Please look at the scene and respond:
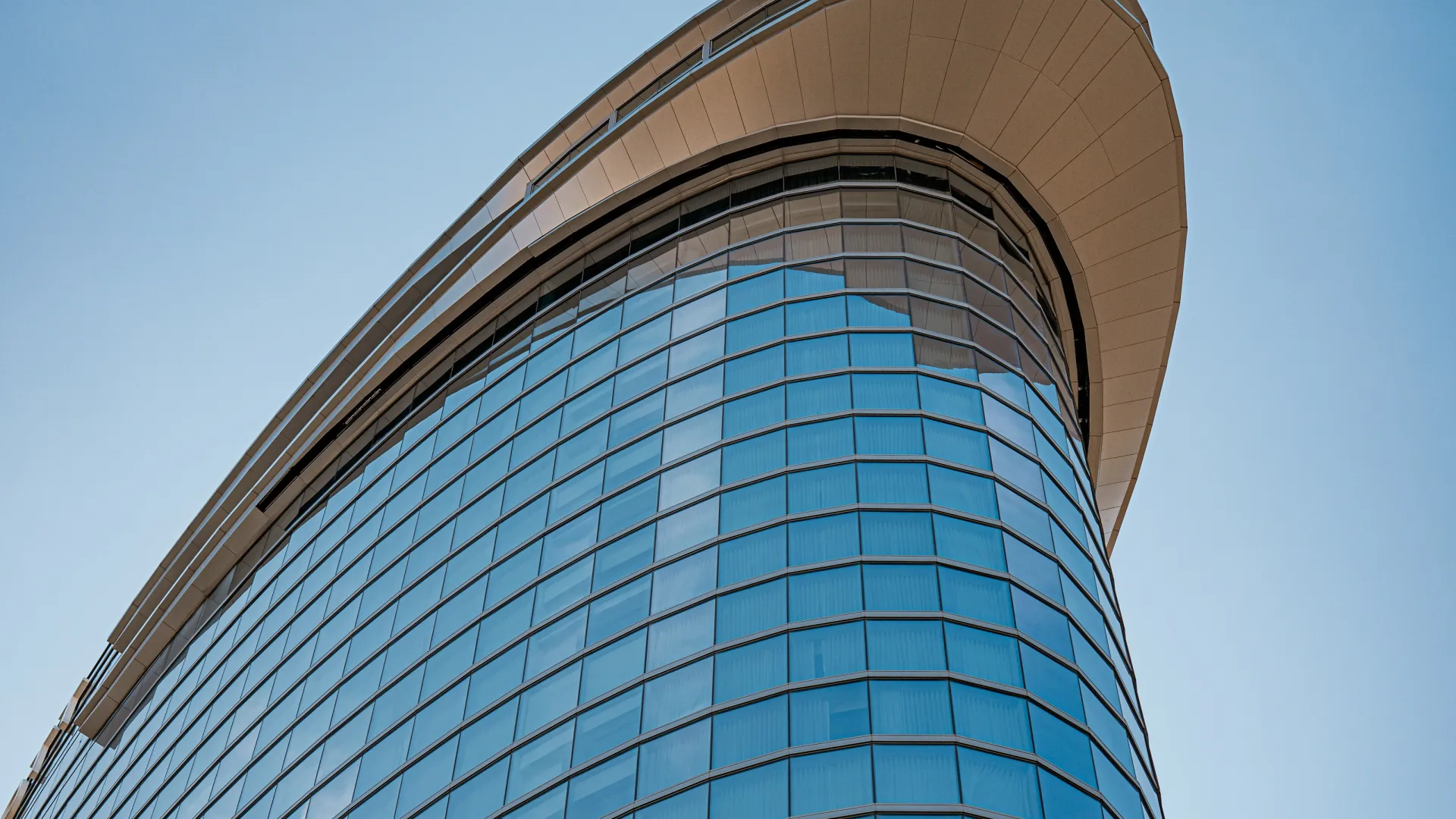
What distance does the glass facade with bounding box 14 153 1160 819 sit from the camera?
19.8m

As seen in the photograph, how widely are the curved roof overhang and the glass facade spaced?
1.22 metres

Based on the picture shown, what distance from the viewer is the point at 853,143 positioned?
104 feet

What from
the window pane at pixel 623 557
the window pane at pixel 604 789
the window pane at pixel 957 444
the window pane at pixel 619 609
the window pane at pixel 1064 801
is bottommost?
the window pane at pixel 1064 801

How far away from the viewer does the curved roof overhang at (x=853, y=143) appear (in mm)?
30391

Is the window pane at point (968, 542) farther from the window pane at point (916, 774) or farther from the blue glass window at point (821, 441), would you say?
the window pane at point (916, 774)

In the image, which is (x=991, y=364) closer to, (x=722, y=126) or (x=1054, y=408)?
(x=1054, y=408)

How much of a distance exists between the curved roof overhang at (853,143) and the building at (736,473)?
0.09 meters

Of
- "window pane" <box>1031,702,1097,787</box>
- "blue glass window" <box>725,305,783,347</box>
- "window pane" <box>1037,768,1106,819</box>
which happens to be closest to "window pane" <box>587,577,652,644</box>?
"blue glass window" <box>725,305,783,347</box>

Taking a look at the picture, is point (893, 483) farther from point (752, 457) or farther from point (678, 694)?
point (678, 694)

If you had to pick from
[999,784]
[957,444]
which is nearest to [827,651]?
[999,784]

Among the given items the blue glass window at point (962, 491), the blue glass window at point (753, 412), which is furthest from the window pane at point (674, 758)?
the blue glass window at point (753, 412)

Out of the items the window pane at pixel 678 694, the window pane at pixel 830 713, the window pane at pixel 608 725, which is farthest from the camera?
the window pane at pixel 608 725

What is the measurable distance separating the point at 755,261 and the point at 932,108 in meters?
6.01

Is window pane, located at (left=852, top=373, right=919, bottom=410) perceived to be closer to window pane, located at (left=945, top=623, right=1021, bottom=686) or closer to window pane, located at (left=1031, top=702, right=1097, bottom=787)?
window pane, located at (left=945, top=623, right=1021, bottom=686)
